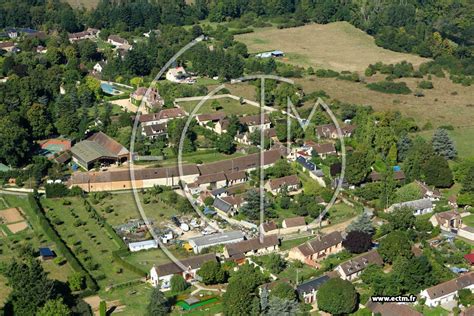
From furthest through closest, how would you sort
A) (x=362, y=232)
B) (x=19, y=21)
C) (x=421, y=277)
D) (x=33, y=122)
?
(x=19, y=21) < (x=33, y=122) < (x=362, y=232) < (x=421, y=277)

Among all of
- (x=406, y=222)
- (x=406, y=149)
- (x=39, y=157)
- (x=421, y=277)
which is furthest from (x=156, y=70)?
(x=421, y=277)

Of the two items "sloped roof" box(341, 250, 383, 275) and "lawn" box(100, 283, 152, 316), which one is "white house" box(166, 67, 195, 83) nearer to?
"sloped roof" box(341, 250, 383, 275)

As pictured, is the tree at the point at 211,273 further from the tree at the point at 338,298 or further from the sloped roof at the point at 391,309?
the sloped roof at the point at 391,309

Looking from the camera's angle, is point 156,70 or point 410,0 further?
point 410,0

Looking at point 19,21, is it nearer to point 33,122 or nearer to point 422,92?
point 33,122

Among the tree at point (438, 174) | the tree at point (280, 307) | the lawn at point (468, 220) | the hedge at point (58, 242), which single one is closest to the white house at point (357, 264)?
the tree at point (280, 307)

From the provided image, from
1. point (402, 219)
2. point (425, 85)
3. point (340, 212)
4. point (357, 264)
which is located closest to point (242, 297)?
point (357, 264)

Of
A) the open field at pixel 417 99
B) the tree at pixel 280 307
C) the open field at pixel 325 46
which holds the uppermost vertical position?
the tree at pixel 280 307
